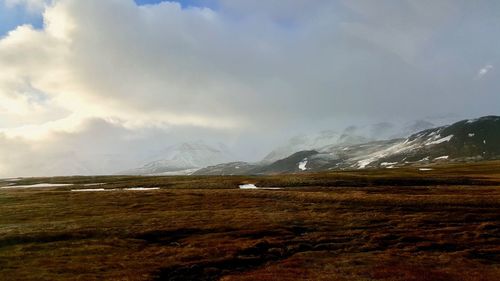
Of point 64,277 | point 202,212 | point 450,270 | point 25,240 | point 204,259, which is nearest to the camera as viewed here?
point 64,277

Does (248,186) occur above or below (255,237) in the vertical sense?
above

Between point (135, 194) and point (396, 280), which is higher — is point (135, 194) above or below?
above

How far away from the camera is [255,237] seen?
5834cm

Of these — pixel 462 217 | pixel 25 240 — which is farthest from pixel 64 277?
pixel 462 217

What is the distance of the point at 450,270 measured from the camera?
146ft

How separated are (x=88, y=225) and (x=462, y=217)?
51875mm

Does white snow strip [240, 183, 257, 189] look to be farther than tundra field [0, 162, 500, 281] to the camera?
Yes

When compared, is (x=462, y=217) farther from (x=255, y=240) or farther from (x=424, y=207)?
(x=255, y=240)

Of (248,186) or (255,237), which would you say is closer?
(255,237)

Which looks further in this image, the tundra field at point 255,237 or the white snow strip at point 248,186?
the white snow strip at point 248,186

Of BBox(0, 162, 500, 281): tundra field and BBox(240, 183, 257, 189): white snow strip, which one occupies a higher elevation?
BBox(240, 183, 257, 189): white snow strip

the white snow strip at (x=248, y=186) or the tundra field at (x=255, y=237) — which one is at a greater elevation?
the white snow strip at (x=248, y=186)

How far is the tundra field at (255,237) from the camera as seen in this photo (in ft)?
143

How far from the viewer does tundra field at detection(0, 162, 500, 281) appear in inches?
1720
